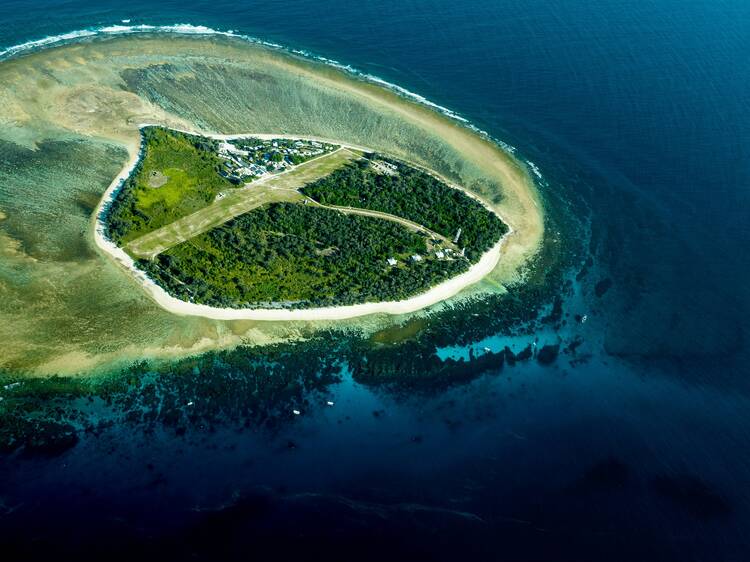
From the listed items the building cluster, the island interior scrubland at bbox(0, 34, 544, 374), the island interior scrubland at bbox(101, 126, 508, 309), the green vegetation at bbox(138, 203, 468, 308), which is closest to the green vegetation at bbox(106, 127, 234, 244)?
the island interior scrubland at bbox(101, 126, 508, 309)

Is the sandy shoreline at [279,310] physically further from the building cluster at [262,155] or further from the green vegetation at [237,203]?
the building cluster at [262,155]

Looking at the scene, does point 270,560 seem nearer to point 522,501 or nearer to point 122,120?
point 522,501

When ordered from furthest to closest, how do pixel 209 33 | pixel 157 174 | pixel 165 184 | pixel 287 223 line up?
pixel 209 33 < pixel 157 174 < pixel 165 184 < pixel 287 223

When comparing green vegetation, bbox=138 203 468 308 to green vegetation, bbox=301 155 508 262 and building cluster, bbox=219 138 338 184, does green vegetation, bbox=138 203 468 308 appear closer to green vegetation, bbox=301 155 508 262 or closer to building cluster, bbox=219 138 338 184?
green vegetation, bbox=301 155 508 262

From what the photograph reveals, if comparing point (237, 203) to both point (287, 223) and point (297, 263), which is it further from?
point (297, 263)

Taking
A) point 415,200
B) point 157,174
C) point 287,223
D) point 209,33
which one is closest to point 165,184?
point 157,174
